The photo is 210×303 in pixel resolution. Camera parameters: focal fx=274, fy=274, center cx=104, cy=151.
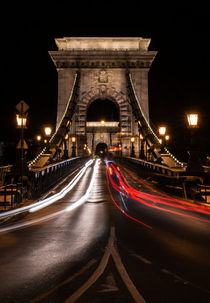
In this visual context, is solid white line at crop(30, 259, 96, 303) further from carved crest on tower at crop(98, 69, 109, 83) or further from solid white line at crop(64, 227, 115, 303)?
carved crest on tower at crop(98, 69, 109, 83)

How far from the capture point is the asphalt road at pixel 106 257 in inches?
Result: 145

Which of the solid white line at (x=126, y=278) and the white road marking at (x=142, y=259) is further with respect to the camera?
the white road marking at (x=142, y=259)

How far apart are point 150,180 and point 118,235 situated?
14.5m

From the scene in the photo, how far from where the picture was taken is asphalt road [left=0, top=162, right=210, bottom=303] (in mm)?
3676

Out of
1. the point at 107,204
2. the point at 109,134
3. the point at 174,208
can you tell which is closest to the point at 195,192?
the point at 174,208


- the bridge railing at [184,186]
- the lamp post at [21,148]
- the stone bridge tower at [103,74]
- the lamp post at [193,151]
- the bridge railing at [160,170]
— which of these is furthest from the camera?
the stone bridge tower at [103,74]

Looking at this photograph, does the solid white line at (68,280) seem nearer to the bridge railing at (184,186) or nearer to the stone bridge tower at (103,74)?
the bridge railing at (184,186)

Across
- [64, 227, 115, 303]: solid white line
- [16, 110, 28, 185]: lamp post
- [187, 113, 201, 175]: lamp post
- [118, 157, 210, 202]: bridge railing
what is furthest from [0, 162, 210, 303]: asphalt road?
[16, 110, 28, 185]: lamp post

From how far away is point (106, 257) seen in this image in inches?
197

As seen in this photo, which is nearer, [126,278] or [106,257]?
[126,278]

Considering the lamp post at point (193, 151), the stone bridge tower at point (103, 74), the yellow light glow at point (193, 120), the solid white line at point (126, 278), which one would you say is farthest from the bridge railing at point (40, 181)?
the stone bridge tower at point (103, 74)

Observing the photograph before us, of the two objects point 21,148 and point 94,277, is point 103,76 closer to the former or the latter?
point 21,148

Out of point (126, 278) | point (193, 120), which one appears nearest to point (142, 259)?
point (126, 278)

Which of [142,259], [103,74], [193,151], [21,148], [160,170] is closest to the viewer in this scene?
[142,259]
